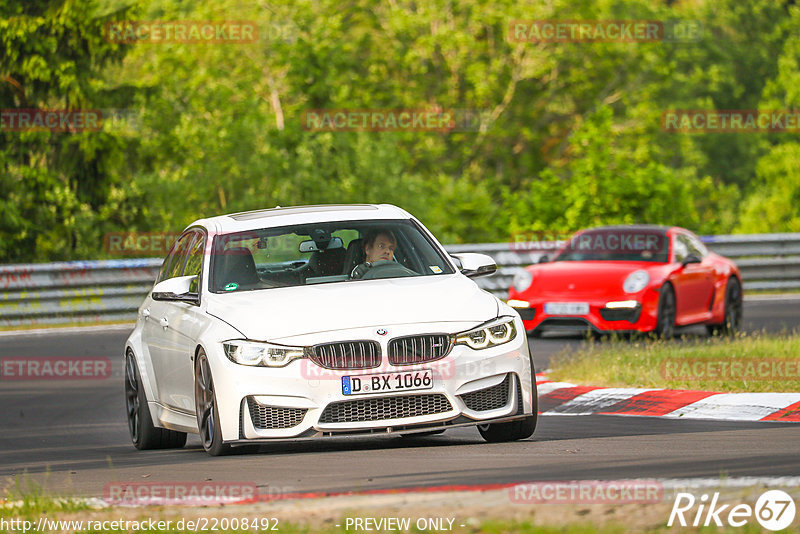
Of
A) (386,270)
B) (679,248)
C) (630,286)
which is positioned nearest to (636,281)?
(630,286)

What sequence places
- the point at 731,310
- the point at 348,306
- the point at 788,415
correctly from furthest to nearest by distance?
the point at 731,310 → the point at 788,415 → the point at 348,306

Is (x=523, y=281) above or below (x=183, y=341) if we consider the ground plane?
below

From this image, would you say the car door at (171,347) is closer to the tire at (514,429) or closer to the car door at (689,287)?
the tire at (514,429)

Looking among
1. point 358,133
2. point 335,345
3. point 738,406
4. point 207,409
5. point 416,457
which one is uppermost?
point 335,345

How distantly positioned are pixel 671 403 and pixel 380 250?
9.01 feet

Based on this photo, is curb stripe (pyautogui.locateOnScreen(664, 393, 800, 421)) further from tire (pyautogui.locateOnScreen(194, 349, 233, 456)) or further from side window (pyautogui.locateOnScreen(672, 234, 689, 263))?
side window (pyautogui.locateOnScreen(672, 234, 689, 263))

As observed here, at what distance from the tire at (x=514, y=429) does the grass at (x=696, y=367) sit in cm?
294

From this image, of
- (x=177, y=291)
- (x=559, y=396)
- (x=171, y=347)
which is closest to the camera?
(x=177, y=291)

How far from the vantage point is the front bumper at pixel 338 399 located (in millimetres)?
8383

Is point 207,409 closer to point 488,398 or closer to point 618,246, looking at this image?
point 488,398

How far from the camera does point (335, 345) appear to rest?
8398 mm

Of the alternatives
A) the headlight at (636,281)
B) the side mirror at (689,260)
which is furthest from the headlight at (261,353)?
the side mirror at (689,260)

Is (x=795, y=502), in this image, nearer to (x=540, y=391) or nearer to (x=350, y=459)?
(x=350, y=459)

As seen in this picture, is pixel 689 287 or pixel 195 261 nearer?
pixel 195 261
